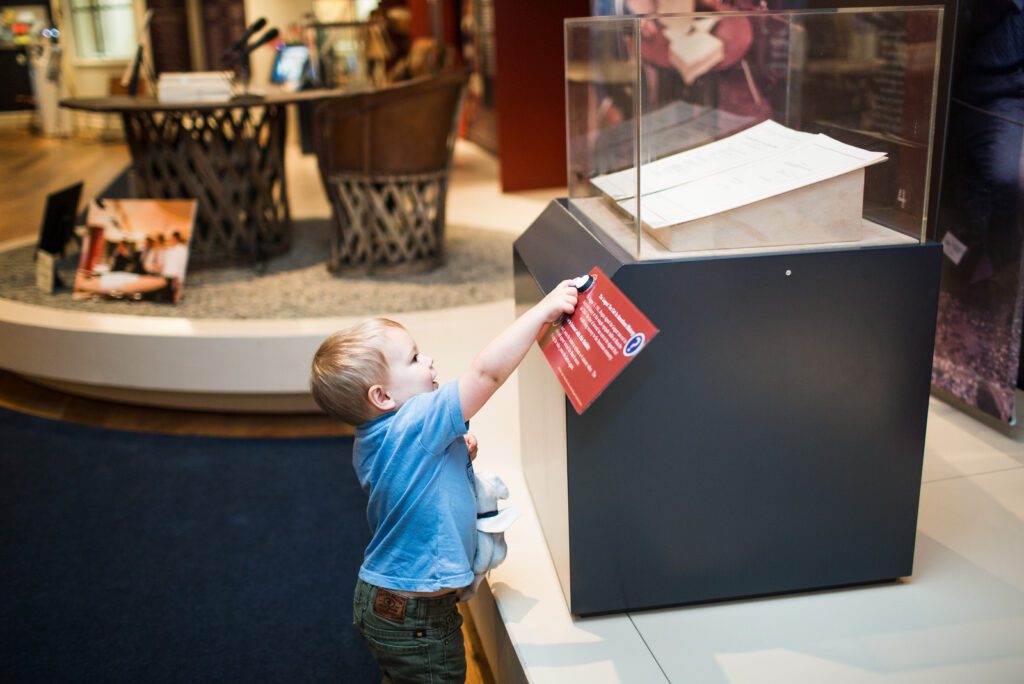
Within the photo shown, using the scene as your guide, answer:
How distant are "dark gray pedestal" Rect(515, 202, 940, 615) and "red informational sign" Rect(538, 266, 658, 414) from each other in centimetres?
5

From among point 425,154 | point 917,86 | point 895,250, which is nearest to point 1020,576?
point 895,250

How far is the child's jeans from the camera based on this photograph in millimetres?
1477

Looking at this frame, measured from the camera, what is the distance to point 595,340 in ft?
4.41

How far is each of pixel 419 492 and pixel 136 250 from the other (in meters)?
2.75

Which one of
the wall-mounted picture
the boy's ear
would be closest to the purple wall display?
the boy's ear

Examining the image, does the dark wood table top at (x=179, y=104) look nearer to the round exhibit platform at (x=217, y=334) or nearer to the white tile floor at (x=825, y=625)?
the round exhibit platform at (x=217, y=334)

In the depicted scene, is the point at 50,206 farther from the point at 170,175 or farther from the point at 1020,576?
the point at 1020,576

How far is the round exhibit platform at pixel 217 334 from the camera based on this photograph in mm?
3115

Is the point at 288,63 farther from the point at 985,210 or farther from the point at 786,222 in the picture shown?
the point at 786,222

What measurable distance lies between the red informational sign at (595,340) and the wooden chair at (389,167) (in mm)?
2548

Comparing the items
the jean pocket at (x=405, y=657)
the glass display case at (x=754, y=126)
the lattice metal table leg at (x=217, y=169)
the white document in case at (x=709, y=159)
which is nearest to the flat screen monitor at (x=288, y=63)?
the lattice metal table leg at (x=217, y=169)

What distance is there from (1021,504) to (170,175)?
11.4 ft

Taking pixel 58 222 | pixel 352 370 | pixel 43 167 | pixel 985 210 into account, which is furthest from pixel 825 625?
pixel 43 167

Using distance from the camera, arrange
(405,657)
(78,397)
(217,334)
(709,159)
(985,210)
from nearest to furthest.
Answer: (405,657) < (709,159) < (985,210) < (217,334) < (78,397)
